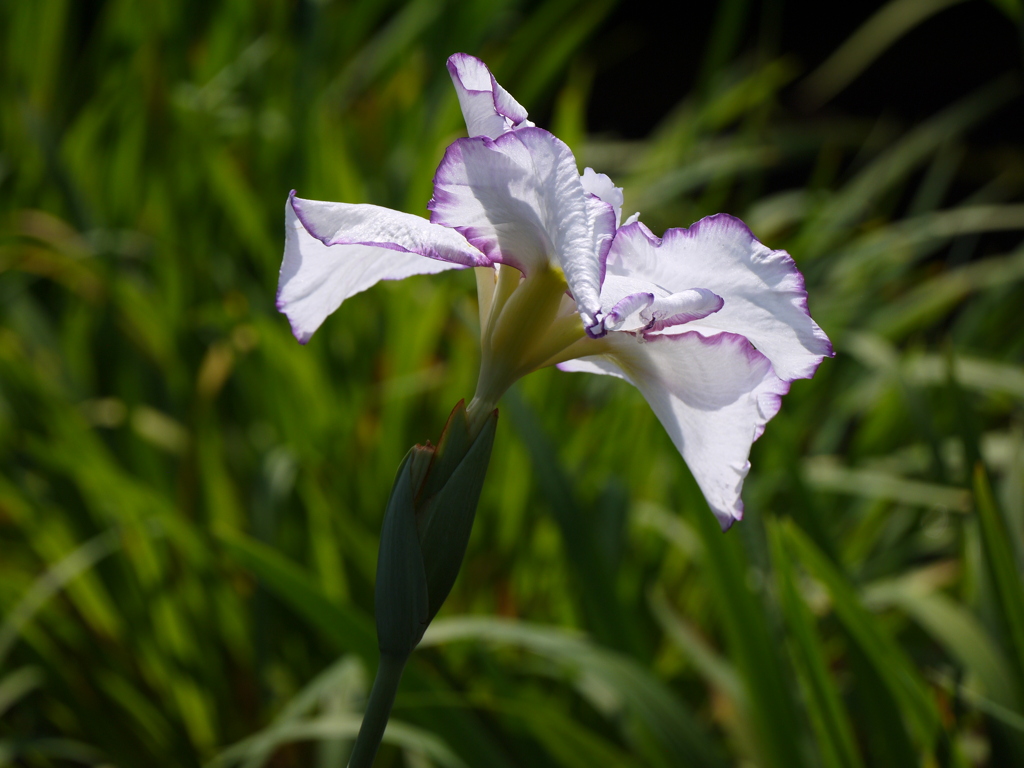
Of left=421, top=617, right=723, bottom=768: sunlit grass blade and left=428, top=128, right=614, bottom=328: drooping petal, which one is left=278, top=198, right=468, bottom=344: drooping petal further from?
left=421, top=617, right=723, bottom=768: sunlit grass blade

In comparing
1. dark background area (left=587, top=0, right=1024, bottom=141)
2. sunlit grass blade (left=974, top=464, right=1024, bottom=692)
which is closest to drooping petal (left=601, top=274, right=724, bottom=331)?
sunlit grass blade (left=974, top=464, right=1024, bottom=692)

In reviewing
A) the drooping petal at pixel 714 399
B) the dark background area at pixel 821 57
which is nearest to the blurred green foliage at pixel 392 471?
the drooping petal at pixel 714 399

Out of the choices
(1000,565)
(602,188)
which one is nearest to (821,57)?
(1000,565)

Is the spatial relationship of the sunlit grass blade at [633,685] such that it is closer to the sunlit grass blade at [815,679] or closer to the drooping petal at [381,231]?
the sunlit grass blade at [815,679]

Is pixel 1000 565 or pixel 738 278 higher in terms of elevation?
pixel 738 278

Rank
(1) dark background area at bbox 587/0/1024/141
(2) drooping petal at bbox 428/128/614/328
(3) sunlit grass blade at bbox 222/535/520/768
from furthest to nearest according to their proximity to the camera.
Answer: (1) dark background area at bbox 587/0/1024/141
(3) sunlit grass blade at bbox 222/535/520/768
(2) drooping petal at bbox 428/128/614/328

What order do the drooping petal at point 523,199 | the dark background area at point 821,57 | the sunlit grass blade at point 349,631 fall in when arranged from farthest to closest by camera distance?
the dark background area at point 821,57
the sunlit grass blade at point 349,631
the drooping petal at point 523,199

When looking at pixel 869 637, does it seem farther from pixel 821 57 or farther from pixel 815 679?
pixel 821 57
